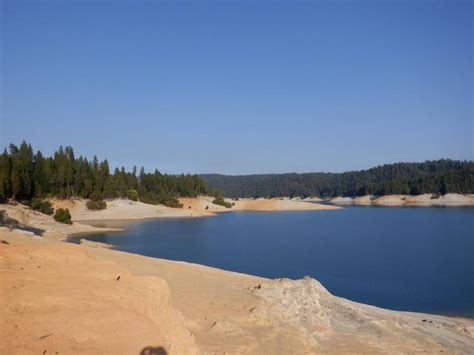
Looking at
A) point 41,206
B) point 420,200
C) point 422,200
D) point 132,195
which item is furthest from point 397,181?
point 41,206

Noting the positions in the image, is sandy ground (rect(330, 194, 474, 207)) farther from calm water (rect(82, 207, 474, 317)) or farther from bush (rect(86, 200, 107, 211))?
bush (rect(86, 200, 107, 211))

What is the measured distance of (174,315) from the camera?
9656 mm

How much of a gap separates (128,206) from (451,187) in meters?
88.0

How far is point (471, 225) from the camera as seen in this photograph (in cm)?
6050

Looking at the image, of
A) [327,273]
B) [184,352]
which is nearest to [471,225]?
[327,273]

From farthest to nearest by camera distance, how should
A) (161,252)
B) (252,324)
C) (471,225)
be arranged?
(471,225) < (161,252) < (252,324)

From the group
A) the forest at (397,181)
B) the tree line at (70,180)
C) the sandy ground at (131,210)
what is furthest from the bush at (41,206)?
the forest at (397,181)

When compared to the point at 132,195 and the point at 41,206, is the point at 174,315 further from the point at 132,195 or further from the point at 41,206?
the point at 132,195

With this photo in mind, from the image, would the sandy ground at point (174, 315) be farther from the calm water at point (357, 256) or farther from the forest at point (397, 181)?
the forest at point (397, 181)

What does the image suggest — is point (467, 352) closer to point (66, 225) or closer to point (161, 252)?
point (161, 252)

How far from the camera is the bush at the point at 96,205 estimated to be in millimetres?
76500

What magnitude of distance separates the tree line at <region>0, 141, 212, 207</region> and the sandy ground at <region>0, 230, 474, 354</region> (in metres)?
52.4

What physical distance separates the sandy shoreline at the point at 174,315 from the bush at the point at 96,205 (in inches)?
2445

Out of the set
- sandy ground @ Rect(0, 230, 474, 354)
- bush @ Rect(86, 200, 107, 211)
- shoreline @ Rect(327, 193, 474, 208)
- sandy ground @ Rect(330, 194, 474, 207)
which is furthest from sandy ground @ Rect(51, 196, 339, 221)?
sandy ground @ Rect(0, 230, 474, 354)
